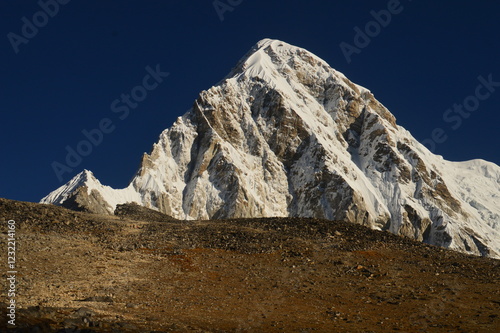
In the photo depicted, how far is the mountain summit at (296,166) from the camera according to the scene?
420ft

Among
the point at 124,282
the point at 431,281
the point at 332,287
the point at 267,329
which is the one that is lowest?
the point at 431,281

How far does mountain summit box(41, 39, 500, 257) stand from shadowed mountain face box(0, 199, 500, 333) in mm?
76016

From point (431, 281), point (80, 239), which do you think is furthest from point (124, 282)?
point (431, 281)

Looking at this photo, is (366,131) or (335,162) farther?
(366,131)

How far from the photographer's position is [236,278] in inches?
1088

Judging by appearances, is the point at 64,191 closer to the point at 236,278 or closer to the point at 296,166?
the point at 296,166

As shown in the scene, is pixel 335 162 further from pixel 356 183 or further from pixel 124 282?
pixel 124 282

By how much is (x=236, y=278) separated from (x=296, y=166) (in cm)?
11683

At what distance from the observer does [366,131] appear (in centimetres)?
16000

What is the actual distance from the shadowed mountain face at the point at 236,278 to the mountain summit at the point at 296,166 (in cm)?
7602

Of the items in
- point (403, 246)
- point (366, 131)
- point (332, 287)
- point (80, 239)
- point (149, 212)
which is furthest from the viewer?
point (366, 131)

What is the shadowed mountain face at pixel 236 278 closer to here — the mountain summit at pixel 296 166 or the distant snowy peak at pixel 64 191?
the mountain summit at pixel 296 166

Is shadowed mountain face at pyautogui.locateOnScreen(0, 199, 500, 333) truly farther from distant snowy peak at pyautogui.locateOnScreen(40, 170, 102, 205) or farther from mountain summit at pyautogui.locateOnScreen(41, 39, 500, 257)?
distant snowy peak at pyautogui.locateOnScreen(40, 170, 102, 205)

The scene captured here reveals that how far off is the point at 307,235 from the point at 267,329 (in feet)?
55.6
